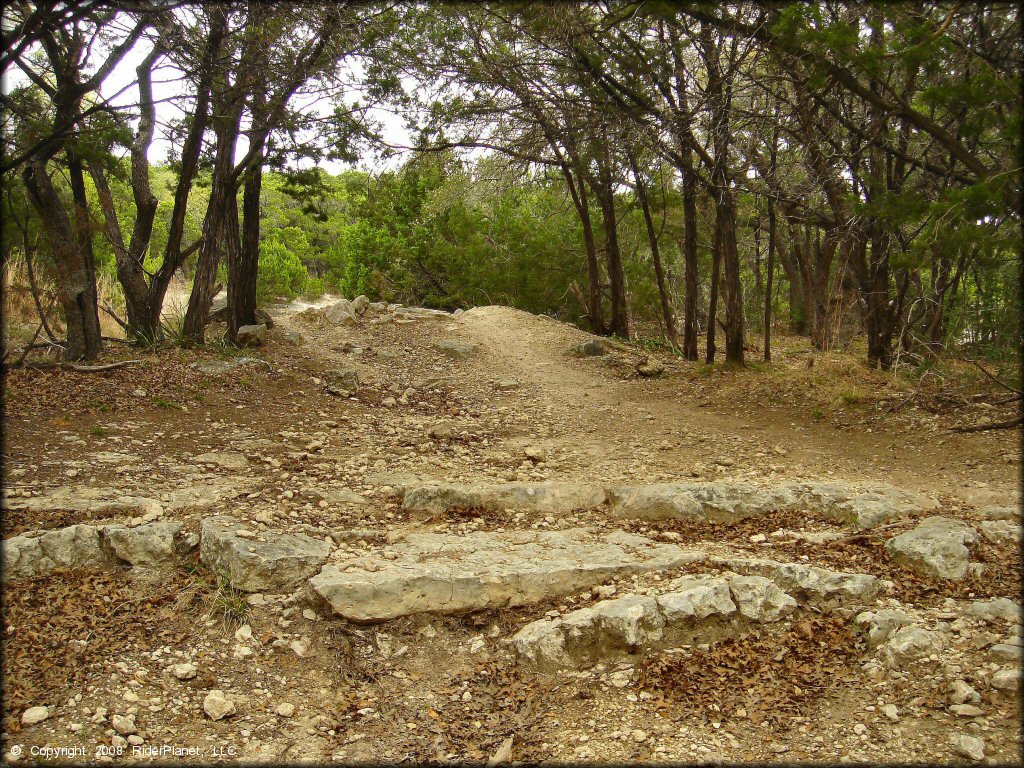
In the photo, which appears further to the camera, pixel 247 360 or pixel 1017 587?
pixel 247 360

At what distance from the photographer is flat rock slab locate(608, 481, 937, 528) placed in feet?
14.6

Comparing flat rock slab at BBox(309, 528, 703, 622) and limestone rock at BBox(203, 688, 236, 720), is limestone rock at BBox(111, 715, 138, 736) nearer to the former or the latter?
limestone rock at BBox(203, 688, 236, 720)

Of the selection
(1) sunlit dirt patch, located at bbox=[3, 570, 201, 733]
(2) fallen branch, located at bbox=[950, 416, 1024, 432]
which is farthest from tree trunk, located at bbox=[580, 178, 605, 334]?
(1) sunlit dirt patch, located at bbox=[3, 570, 201, 733]

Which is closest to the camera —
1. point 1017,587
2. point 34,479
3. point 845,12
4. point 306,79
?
point 1017,587

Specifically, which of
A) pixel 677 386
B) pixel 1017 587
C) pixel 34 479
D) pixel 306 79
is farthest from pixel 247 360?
pixel 1017 587

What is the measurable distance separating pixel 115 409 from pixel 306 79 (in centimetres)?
407

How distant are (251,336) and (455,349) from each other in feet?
8.94

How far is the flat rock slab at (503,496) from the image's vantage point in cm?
458

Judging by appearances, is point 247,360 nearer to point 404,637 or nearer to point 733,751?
point 404,637

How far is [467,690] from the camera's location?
125 inches

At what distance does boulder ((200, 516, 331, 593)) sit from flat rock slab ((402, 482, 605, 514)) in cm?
87

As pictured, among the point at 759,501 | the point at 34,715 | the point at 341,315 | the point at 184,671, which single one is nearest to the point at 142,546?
the point at 184,671

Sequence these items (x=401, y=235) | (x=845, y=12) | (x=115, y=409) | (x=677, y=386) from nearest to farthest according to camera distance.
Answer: (x=115, y=409) → (x=845, y=12) → (x=677, y=386) → (x=401, y=235)

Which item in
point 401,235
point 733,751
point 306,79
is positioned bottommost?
point 733,751
